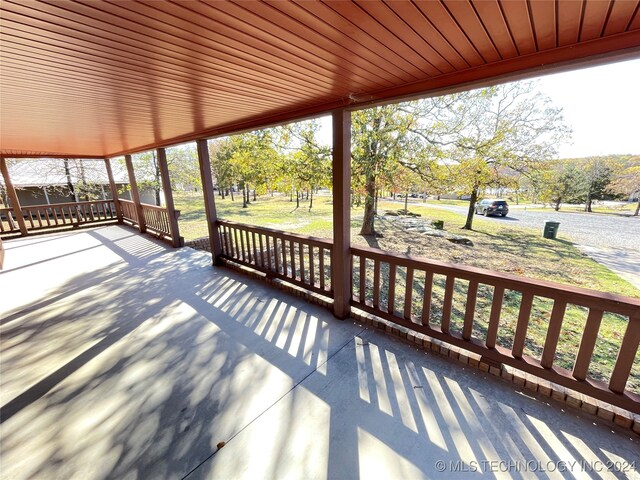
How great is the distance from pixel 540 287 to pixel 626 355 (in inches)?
23.1

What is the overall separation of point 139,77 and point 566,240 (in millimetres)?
12139

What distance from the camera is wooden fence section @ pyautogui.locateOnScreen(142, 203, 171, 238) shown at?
6605 mm

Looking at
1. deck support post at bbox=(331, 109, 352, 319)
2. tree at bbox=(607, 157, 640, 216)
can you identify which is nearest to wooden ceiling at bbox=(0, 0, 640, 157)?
deck support post at bbox=(331, 109, 352, 319)

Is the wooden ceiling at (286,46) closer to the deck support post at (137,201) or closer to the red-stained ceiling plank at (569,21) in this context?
the red-stained ceiling plank at (569,21)

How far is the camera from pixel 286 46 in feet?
5.12

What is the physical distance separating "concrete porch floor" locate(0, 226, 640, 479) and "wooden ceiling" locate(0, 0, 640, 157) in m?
2.33

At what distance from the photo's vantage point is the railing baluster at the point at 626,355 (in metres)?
1.63

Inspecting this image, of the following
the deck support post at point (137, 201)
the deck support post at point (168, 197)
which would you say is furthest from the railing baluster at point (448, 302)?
the deck support post at point (137, 201)

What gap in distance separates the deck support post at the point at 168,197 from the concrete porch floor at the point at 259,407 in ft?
9.99

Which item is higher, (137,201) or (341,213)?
(341,213)

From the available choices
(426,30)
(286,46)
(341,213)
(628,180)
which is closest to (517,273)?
(341,213)

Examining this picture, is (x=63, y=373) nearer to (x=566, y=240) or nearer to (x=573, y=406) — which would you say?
(x=573, y=406)

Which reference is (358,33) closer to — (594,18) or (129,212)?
(594,18)

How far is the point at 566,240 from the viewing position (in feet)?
29.1
